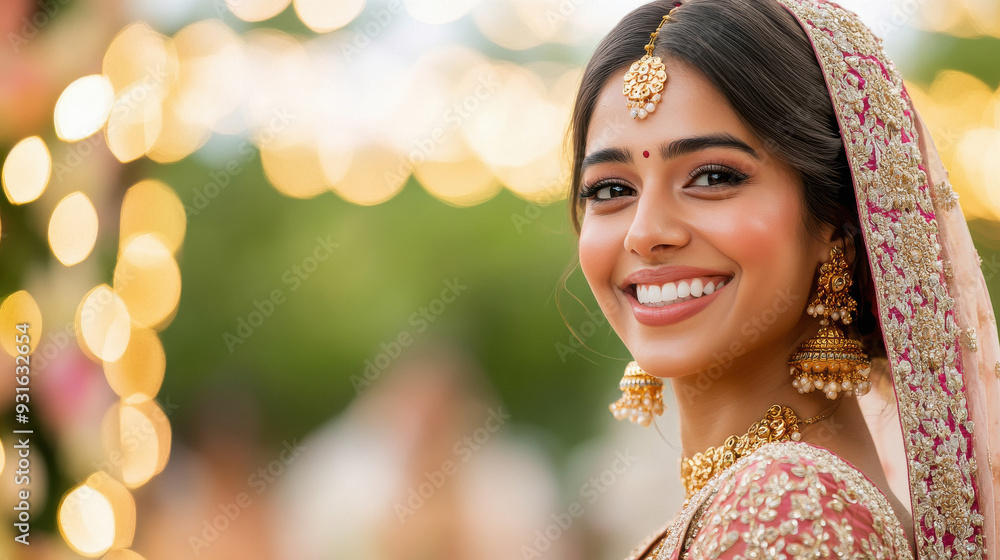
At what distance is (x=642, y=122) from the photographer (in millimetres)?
1193

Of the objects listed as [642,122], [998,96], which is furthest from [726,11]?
[998,96]

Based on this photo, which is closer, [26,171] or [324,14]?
[26,171]

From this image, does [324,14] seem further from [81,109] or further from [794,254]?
[794,254]

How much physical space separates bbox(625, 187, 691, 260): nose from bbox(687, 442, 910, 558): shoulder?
1.12ft

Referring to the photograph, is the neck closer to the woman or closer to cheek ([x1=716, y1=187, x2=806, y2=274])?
the woman

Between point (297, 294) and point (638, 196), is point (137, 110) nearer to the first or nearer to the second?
point (297, 294)

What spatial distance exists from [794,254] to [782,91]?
258 millimetres

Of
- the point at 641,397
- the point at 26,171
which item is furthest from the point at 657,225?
the point at 26,171

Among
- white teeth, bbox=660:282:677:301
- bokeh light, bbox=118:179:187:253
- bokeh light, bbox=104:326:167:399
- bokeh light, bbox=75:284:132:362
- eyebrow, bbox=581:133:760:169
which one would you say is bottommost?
bokeh light, bbox=104:326:167:399

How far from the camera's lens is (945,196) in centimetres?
126

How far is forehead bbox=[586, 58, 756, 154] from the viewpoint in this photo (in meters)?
1.15

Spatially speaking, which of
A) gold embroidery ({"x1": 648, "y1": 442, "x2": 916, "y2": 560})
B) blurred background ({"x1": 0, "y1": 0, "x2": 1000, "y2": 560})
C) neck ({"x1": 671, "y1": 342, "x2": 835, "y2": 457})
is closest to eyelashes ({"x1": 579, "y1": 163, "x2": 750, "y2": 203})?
neck ({"x1": 671, "y1": 342, "x2": 835, "y2": 457})

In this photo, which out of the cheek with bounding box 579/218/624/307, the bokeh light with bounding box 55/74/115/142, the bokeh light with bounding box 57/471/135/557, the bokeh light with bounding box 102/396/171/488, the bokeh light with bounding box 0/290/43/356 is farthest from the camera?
the bokeh light with bounding box 102/396/171/488

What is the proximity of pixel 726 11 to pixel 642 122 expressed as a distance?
0.24 metres
